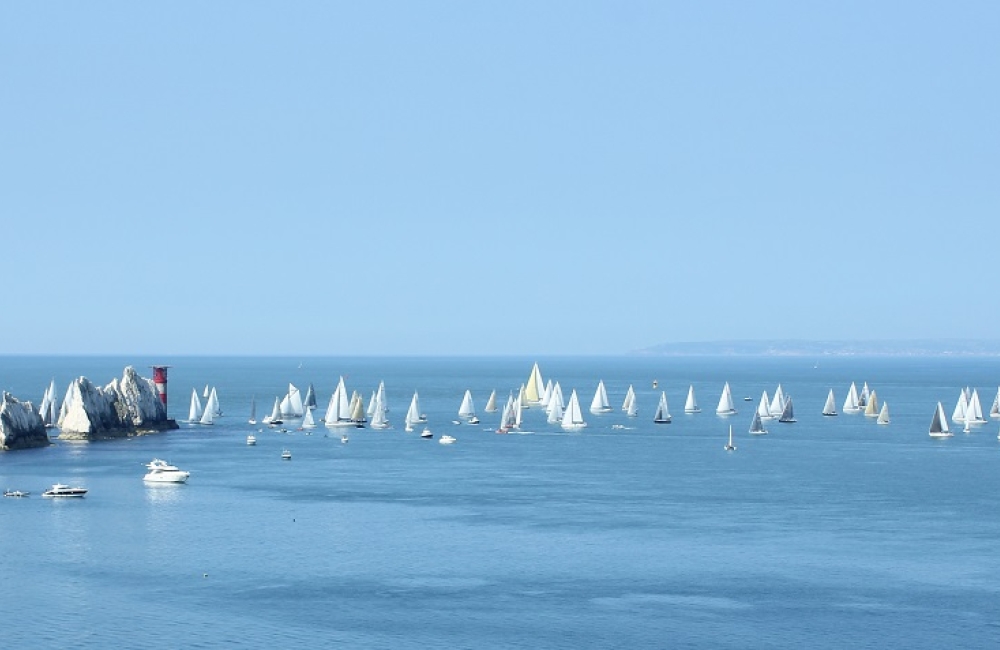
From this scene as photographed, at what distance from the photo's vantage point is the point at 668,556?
88750mm

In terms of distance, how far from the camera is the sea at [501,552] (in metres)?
70.3

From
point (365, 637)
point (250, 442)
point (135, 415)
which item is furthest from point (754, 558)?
point (135, 415)

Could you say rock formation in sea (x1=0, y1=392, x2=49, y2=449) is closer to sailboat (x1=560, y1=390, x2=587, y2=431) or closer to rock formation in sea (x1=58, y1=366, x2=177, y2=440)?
rock formation in sea (x1=58, y1=366, x2=177, y2=440)

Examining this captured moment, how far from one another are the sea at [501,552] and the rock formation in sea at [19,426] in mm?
3082

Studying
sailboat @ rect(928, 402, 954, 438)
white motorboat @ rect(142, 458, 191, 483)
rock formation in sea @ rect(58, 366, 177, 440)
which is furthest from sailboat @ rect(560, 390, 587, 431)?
white motorboat @ rect(142, 458, 191, 483)

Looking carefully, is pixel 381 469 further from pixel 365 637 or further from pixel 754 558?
pixel 365 637

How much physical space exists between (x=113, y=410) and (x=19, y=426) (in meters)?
20.4

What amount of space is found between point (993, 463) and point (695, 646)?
294 feet

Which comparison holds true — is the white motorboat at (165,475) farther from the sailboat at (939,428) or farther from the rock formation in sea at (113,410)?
the sailboat at (939,428)

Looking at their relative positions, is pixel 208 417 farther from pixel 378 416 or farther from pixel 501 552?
pixel 501 552

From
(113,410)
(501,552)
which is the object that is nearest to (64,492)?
(501,552)

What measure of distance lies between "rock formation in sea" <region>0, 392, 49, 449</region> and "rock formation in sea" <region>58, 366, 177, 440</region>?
6.36 m

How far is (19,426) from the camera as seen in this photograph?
150000mm

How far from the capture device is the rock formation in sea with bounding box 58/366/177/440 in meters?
162
